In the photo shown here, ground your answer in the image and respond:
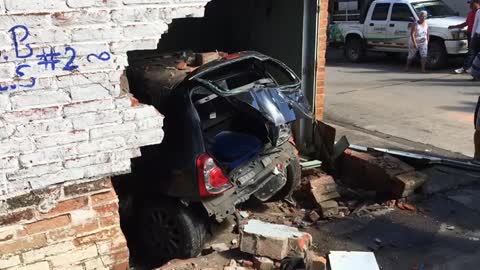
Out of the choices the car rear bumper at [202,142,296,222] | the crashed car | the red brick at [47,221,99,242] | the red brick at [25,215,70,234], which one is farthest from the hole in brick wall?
the red brick at [25,215,70,234]

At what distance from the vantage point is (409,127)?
8.81m

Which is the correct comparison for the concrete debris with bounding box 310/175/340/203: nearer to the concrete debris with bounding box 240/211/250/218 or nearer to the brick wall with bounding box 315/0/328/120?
the concrete debris with bounding box 240/211/250/218

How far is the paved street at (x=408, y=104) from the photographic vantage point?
844 centimetres

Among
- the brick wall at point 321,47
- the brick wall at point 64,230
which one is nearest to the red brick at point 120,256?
the brick wall at point 64,230

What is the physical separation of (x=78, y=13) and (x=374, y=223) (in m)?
3.23

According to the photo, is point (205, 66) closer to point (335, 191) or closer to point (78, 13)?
point (78, 13)

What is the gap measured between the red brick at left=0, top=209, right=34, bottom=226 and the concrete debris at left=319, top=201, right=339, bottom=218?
9.32 ft

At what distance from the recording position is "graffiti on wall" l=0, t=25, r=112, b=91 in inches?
124

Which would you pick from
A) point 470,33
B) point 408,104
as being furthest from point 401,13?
point 408,104

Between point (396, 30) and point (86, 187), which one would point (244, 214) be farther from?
point (396, 30)

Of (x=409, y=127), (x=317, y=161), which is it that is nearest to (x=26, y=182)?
(x=317, y=161)

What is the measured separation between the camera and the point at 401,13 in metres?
15.6

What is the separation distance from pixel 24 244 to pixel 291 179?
2807 millimetres

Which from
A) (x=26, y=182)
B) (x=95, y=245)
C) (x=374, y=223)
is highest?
(x=26, y=182)
